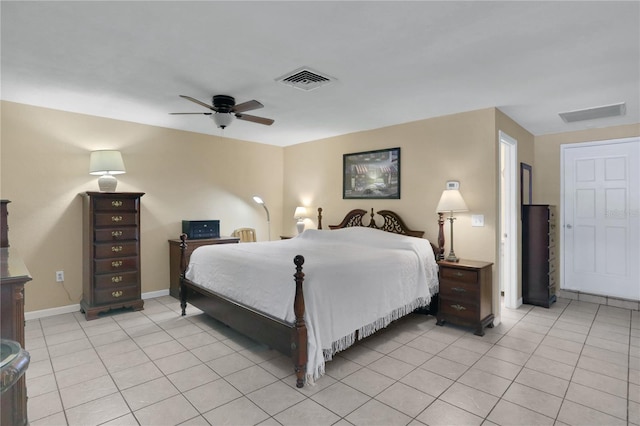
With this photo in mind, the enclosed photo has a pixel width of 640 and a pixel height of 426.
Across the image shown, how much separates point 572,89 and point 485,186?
1153 mm

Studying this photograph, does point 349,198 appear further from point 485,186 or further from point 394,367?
point 394,367

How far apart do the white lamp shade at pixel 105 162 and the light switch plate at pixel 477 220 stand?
4.12 metres

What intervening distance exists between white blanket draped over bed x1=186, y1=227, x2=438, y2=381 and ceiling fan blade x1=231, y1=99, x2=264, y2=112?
1.39 metres

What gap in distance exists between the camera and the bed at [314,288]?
8.04 feet

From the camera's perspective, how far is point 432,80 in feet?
9.64

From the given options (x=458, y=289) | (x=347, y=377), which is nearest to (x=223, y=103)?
(x=347, y=377)

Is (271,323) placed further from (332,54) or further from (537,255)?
(537,255)

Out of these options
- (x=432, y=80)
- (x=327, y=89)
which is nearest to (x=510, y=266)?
(x=432, y=80)

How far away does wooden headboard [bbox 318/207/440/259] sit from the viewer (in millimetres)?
4270

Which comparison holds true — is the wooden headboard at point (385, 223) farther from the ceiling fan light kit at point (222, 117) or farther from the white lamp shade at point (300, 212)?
the ceiling fan light kit at point (222, 117)

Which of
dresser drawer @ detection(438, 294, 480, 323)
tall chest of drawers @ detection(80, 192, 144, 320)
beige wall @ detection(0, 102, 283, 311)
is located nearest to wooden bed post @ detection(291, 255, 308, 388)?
dresser drawer @ detection(438, 294, 480, 323)

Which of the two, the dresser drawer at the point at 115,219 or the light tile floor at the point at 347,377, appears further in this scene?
the dresser drawer at the point at 115,219

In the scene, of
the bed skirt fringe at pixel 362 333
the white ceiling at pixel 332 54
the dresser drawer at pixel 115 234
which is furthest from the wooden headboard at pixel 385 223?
the dresser drawer at pixel 115 234

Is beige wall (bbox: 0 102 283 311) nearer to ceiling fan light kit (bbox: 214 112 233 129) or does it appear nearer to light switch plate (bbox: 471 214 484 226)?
ceiling fan light kit (bbox: 214 112 233 129)
